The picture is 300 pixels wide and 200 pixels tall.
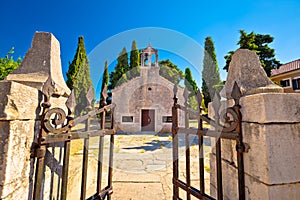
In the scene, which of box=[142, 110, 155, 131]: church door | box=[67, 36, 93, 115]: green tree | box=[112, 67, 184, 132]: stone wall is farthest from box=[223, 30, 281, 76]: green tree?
box=[67, 36, 93, 115]: green tree

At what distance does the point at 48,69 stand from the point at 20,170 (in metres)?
0.96

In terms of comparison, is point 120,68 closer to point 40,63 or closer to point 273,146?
point 40,63

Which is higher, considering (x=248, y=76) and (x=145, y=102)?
(x=145, y=102)

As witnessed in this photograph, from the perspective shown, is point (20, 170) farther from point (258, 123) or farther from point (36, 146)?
point (258, 123)

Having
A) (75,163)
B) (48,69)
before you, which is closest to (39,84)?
(48,69)

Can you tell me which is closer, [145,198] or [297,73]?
[145,198]

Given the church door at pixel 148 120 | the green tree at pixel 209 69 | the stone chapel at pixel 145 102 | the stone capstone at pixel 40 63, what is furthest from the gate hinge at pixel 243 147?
the green tree at pixel 209 69

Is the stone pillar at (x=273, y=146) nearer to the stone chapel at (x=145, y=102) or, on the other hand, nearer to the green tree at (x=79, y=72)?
the stone chapel at (x=145, y=102)

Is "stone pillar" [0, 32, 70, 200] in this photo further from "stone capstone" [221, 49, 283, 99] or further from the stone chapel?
the stone chapel

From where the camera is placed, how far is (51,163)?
4.63ft

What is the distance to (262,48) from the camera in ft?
34.2

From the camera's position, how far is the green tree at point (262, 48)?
9.48 meters

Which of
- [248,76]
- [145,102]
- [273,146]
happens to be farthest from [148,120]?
[273,146]

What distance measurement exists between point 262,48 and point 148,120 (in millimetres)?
9819
